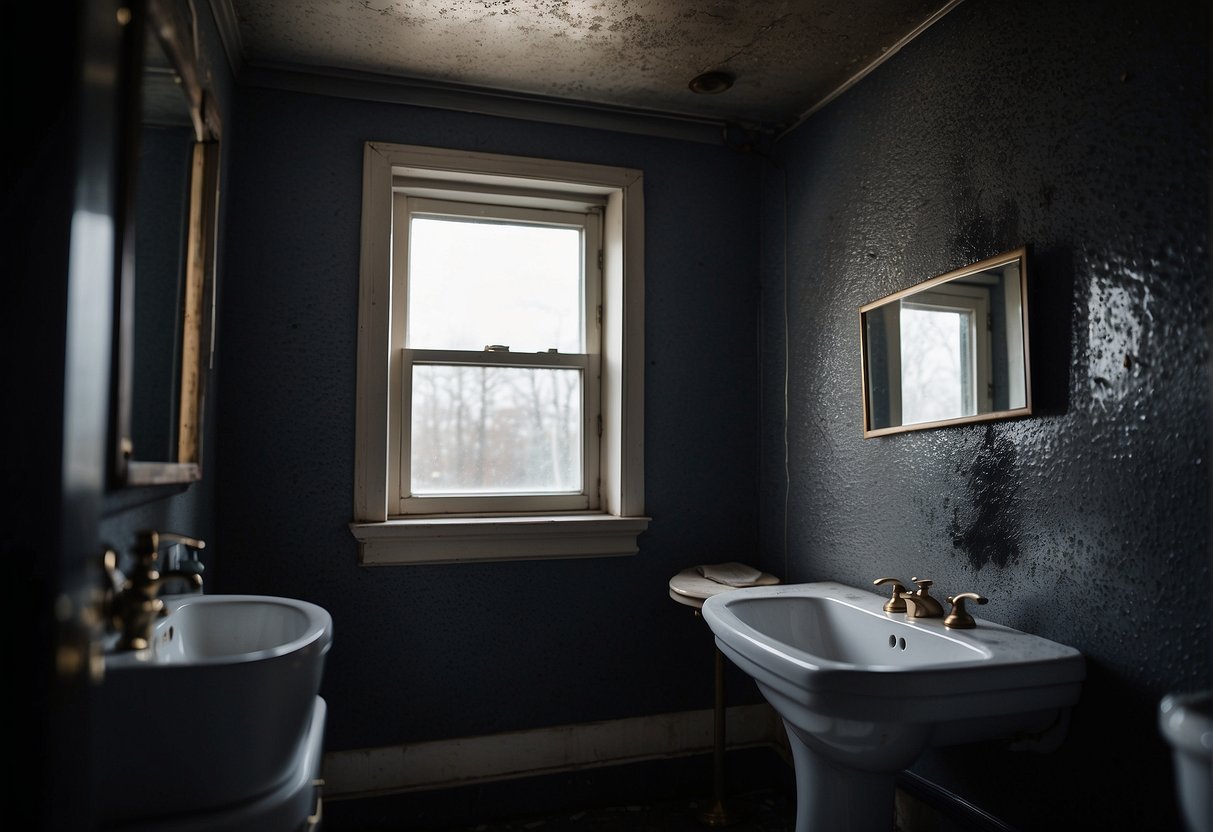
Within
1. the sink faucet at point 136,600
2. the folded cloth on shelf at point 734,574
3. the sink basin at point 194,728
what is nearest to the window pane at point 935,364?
the folded cloth on shelf at point 734,574

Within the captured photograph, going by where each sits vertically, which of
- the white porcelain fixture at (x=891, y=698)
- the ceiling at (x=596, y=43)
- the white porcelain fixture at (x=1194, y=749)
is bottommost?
the white porcelain fixture at (x=891, y=698)

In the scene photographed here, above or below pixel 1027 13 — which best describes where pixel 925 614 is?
below

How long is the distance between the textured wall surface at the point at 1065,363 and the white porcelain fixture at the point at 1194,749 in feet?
2.17

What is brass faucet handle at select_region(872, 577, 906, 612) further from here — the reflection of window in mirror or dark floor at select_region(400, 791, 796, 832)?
dark floor at select_region(400, 791, 796, 832)

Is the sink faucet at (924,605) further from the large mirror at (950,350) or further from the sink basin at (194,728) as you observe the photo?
the sink basin at (194,728)

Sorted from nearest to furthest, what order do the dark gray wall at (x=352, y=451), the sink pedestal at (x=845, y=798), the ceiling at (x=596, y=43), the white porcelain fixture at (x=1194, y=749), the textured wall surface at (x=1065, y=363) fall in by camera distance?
the white porcelain fixture at (x=1194, y=749) < the textured wall surface at (x=1065, y=363) < the sink pedestal at (x=845, y=798) < the ceiling at (x=596, y=43) < the dark gray wall at (x=352, y=451)

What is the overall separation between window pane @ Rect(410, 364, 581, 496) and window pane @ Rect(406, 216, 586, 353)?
0.34 feet

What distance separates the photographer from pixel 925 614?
171 cm

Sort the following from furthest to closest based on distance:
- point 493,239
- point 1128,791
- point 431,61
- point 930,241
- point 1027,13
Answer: point 493,239 → point 431,61 → point 930,241 → point 1027,13 → point 1128,791

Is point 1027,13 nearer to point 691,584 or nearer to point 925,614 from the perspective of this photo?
point 925,614

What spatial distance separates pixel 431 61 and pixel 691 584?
166 cm

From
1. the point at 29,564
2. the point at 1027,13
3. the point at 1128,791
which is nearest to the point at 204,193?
the point at 29,564

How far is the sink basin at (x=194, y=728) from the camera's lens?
993 millimetres

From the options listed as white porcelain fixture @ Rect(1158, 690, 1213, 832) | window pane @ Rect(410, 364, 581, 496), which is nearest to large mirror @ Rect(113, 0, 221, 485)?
window pane @ Rect(410, 364, 581, 496)
